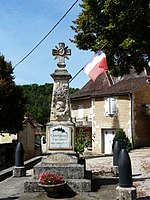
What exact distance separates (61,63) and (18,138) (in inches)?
606

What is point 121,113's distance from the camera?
92.9 ft

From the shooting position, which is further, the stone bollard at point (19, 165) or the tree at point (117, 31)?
the tree at point (117, 31)

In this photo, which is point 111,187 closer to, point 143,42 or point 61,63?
point 61,63

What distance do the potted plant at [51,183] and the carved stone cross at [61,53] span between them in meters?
3.62

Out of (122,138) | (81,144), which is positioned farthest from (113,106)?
(81,144)

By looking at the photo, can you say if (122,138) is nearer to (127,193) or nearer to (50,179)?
(50,179)

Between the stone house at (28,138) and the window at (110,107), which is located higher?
the window at (110,107)

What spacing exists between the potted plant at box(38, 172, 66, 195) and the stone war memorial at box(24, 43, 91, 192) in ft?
1.37

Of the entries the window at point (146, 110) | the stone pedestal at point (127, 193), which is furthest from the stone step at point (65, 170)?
the window at point (146, 110)

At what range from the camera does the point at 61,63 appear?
32.2 feet

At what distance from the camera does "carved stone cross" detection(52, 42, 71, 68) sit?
9805mm

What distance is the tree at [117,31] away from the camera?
39.6 feet

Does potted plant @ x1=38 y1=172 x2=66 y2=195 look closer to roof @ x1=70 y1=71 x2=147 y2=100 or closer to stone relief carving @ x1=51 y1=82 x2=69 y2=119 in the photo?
stone relief carving @ x1=51 y1=82 x2=69 y2=119

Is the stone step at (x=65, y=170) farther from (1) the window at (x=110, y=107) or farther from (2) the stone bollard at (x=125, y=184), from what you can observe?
(1) the window at (x=110, y=107)
